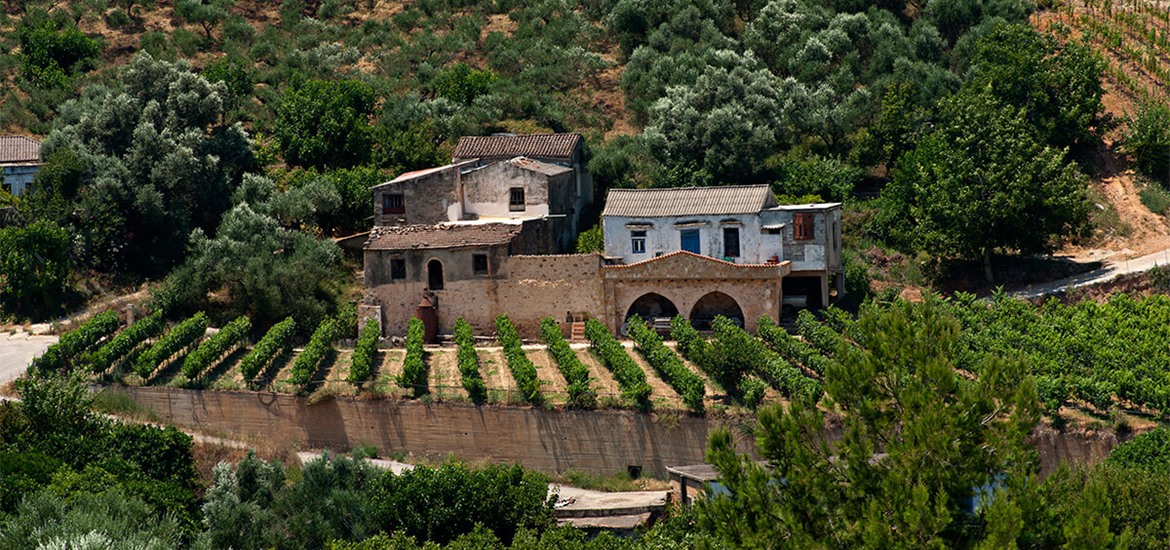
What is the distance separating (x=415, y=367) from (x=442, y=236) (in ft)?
19.9

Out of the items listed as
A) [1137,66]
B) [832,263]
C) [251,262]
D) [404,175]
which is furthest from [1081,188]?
[251,262]

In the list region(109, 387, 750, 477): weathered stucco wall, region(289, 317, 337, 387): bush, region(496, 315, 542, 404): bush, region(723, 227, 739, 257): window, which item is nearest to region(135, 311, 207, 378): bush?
region(109, 387, 750, 477): weathered stucco wall

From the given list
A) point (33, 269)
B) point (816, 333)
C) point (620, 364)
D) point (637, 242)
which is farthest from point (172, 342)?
point (816, 333)

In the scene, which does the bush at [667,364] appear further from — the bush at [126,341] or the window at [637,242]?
the bush at [126,341]

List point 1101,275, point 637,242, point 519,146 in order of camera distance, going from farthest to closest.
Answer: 1. point 519,146
2. point 1101,275
3. point 637,242

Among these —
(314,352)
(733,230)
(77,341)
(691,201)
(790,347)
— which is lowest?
(790,347)

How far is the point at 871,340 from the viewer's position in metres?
32.5

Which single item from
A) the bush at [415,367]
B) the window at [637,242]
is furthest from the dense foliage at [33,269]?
the window at [637,242]

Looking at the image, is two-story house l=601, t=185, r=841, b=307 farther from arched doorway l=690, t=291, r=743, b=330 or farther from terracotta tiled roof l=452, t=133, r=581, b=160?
terracotta tiled roof l=452, t=133, r=581, b=160

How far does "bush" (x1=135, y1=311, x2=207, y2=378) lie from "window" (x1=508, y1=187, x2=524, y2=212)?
9.60m

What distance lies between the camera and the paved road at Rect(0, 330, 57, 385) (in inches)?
1946

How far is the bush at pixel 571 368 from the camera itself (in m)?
46.4

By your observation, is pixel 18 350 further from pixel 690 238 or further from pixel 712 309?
pixel 712 309

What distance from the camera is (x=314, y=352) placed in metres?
48.8
